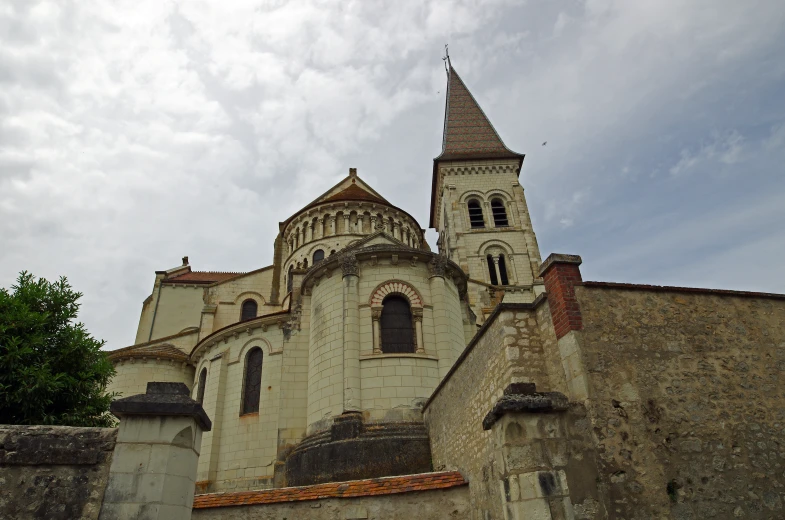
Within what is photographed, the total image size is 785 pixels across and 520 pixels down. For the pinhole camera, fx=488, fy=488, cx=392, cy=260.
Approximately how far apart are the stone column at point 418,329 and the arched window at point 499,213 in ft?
74.2

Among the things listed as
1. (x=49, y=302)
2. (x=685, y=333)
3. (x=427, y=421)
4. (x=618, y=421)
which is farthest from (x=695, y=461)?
(x=49, y=302)

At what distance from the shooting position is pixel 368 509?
29.1 feet

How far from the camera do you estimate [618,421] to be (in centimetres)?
624

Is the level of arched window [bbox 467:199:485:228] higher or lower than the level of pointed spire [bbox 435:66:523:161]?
lower

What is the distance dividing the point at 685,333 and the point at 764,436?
163 cm

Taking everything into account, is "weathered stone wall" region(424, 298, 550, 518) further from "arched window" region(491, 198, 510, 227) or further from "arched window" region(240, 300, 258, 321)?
"arched window" region(491, 198, 510, 227)

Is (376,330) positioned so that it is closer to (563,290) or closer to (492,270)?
(563,290)

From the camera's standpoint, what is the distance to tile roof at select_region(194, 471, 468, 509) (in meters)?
8.99

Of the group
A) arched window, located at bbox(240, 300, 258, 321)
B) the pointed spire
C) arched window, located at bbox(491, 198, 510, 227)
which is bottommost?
arched window, located at bbox(240, 300, 258, 321)

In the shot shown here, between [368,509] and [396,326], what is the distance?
7091 mm

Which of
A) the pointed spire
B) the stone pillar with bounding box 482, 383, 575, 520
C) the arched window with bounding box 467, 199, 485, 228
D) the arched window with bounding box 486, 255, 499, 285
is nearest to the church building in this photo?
the stone pillar with bounding box 482, 383, 575, 520

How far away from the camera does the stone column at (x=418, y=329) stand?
49.0 ft

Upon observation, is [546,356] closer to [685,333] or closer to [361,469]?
[685,333]

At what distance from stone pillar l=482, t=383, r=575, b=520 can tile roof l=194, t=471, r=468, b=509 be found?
3263 mm
